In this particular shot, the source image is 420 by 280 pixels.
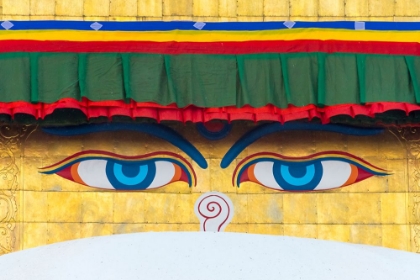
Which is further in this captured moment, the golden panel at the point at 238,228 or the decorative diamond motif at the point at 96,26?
the decorative diamond motif at the point at 96,26

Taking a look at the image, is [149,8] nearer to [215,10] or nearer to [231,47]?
[215,10]

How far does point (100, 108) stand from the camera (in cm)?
1152

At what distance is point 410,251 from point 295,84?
2.73m

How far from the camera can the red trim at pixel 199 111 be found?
37.5 feet

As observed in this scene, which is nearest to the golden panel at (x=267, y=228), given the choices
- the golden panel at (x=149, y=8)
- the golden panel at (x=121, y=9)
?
the golden panel at (x=149, y=8)

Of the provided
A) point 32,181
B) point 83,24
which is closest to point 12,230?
point 32,181

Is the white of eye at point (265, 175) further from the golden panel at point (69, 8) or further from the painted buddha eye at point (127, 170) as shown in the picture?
the golden panel at point (69, 8)

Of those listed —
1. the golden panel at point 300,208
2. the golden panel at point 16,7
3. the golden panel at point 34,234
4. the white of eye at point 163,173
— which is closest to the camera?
the golden panel at point 34,234

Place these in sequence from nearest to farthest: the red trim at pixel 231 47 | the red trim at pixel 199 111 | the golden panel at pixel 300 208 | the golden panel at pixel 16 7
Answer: the red trim at pixel 199 111
the red trim at pixel 231 47
the golden panel at pixel 300 208
the golden panel at pixel 16 7

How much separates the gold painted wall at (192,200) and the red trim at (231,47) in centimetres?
110

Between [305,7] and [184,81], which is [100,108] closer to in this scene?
[184,81]

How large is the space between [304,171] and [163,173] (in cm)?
184

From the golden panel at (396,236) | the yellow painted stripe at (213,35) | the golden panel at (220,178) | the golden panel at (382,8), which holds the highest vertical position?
the golden panel at (382,8)

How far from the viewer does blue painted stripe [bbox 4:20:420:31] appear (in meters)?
12.4
